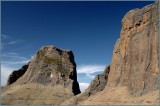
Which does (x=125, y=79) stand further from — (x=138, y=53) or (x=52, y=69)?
(x=52, y=69)

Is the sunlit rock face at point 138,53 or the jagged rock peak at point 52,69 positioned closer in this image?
the sunlit rock face at point 138,53

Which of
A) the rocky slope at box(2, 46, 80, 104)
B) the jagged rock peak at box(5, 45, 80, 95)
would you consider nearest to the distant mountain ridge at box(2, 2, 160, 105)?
the rocky slope at box(2, 46, 80, 104)

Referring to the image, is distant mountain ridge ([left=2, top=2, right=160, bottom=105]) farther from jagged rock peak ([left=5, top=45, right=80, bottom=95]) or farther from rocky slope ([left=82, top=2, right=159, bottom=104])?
jagged rock peak ([left=5, top=45, right=80, bottom=95])

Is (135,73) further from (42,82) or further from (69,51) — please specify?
(69,51)

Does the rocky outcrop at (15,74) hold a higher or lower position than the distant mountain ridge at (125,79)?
higher

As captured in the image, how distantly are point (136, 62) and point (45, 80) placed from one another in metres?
74.5

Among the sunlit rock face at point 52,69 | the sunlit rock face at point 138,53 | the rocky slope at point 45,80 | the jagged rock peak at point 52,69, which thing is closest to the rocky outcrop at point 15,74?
the rocky slope at point 45,80

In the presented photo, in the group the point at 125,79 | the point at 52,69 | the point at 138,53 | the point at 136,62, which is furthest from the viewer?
the point at 52,69

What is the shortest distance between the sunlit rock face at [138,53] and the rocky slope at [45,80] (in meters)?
38.3

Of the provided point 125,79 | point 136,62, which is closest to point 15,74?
point 125,79

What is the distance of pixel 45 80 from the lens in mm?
147750

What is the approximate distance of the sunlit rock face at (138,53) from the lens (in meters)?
72.8

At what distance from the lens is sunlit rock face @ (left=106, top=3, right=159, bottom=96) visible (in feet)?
239

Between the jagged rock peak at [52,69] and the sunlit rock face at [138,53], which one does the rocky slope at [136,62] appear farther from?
the jagged rock peak at [52,69]
